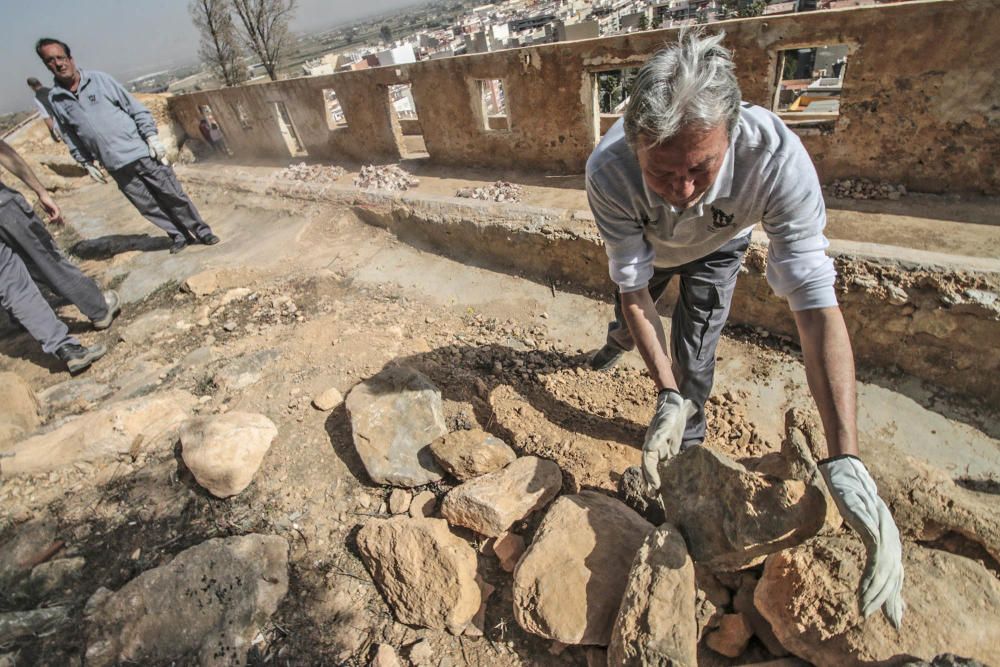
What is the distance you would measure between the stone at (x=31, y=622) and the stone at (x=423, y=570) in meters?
1.06

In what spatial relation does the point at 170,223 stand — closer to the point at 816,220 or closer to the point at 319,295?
the point at 319,295

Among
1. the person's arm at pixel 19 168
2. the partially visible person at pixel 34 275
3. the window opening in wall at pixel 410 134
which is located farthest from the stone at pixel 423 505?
the window opening in wall at pixel 410 134

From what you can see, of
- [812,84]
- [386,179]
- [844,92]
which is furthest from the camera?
[812,84]

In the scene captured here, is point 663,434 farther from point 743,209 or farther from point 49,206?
point 49,206

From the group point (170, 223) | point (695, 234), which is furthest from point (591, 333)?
point (170, 223)

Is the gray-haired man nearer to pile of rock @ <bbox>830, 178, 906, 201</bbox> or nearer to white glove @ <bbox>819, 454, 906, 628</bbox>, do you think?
white glove @ <bbox>819, 454, 906, 628</bbox>

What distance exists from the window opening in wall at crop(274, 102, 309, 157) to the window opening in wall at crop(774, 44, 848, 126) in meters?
7.82

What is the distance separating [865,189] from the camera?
438cm

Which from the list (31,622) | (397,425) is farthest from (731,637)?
(31,622)

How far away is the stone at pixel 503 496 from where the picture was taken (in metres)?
1.87

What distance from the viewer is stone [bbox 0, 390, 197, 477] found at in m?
2.38

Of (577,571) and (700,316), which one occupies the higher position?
(700,316)

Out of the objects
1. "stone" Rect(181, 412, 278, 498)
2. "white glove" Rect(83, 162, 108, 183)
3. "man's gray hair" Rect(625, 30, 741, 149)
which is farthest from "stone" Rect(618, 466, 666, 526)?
"white glove" Rect(83, 162, 108, 183)

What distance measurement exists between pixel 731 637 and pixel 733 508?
1.37ft
